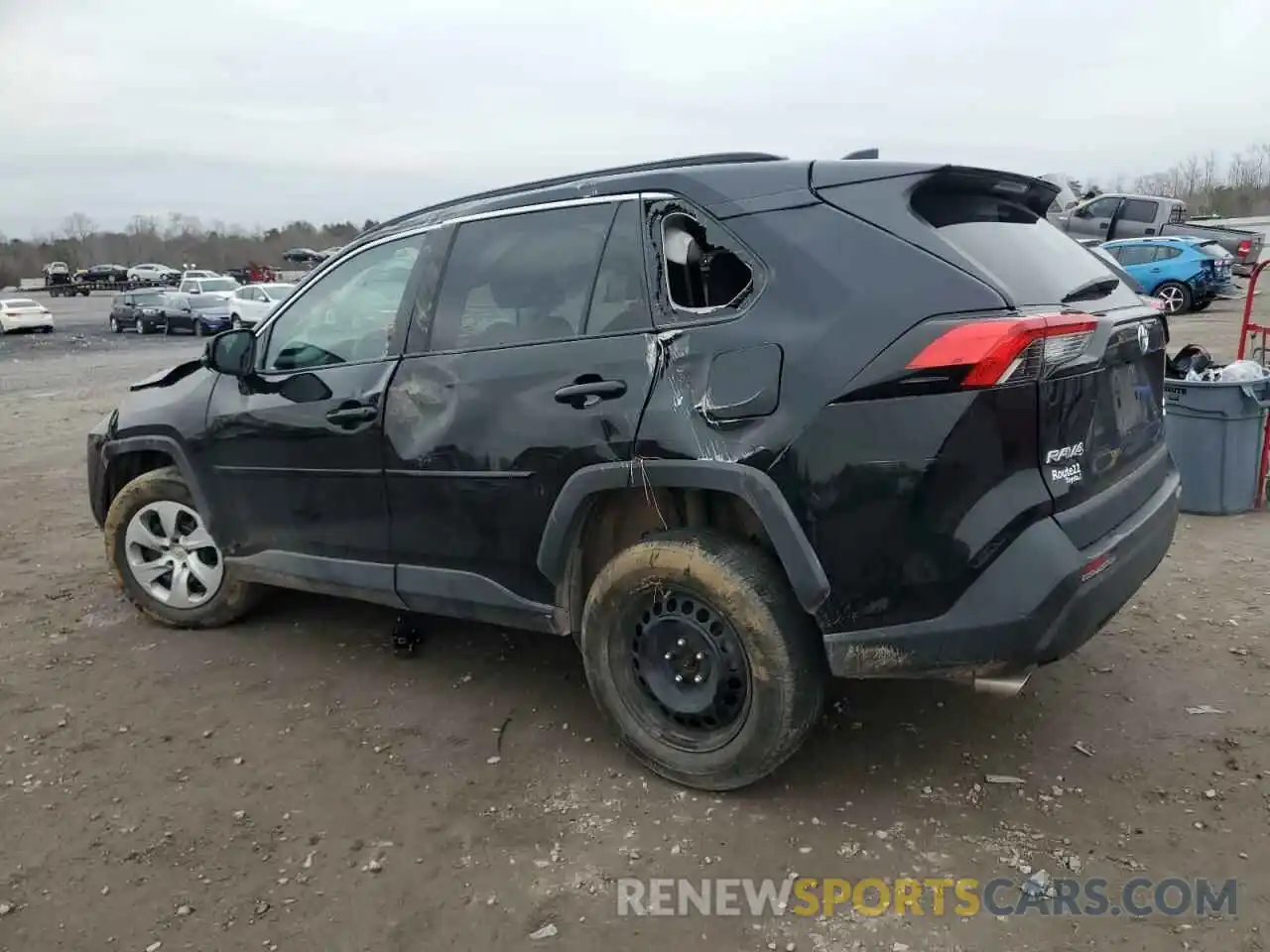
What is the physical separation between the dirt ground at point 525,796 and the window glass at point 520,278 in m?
1.51

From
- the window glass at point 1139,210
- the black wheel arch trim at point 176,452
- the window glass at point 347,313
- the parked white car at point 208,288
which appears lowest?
the black wheel arch trim at point 176,452

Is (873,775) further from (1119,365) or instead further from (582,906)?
(1119,365)

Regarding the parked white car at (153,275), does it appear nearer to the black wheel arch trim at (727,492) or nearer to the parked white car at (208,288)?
the parked white car at (208,288)

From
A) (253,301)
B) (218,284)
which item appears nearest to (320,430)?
(253,301)

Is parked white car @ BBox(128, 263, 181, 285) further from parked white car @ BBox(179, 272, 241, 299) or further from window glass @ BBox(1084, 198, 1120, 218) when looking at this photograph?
window glass @ BBox(1084, 198, 1120, 218)

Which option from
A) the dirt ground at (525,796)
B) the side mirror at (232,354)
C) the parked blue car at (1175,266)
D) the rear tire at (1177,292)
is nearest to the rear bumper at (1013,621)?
the dirt ground at (525,796)

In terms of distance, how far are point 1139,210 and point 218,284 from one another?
94.3 feet

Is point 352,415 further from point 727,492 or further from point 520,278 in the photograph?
point 727,492

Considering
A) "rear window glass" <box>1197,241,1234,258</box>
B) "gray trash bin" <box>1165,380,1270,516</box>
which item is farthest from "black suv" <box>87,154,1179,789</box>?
"rear window glass" <box>1197,241,1234,258</box>

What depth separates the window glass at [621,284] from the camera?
3078 millimetres

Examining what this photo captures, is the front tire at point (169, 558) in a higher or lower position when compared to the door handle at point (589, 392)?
lower

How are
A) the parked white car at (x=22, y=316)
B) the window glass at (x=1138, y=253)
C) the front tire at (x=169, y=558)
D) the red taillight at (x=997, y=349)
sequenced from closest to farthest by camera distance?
the red taillight at (x=997, y=349)
the front tire at (x=169, y=558)
the window glass at (x=1138, y=253)
the parked white car at (x=22, y=316)

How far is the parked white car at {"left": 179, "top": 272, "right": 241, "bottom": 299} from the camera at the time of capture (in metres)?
31.7

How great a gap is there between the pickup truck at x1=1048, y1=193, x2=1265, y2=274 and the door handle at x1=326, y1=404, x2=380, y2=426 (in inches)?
813
